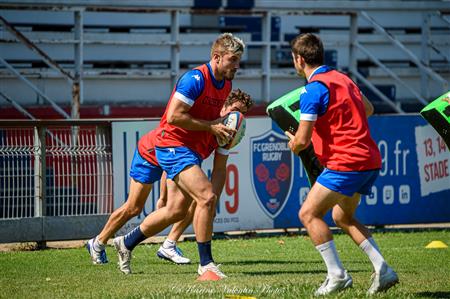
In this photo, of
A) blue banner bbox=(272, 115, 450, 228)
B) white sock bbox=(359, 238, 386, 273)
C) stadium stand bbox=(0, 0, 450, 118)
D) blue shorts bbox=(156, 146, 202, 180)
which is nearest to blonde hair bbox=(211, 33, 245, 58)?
blue shorts bbox=(156, 146, 202, 180)

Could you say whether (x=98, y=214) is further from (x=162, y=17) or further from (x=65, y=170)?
(x=162, y=17)

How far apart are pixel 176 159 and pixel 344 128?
194 centimetres

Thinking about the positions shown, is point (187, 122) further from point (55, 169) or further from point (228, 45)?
point (55, 169)

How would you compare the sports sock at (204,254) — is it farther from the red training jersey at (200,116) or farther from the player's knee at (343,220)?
the player's knee at (343,220)

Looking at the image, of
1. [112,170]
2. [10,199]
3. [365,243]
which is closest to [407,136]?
[112,170]

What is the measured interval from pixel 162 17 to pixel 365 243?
12.7 metres

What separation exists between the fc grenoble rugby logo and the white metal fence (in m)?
2.00

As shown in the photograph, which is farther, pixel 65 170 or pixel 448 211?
pixel 448 211

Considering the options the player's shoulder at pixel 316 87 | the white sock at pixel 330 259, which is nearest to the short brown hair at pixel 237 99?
the player's shoulder at pixel 316 87

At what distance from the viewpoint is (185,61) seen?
1953 centimetres

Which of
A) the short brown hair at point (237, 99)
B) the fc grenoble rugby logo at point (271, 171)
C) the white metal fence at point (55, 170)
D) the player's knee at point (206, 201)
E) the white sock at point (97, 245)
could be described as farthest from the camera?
the fc grenoble rugby logo at point (271, 171)

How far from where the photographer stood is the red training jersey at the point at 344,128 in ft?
25.5

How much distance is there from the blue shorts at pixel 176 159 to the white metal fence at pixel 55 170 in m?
3.33

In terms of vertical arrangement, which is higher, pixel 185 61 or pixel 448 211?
pixel 185 61
